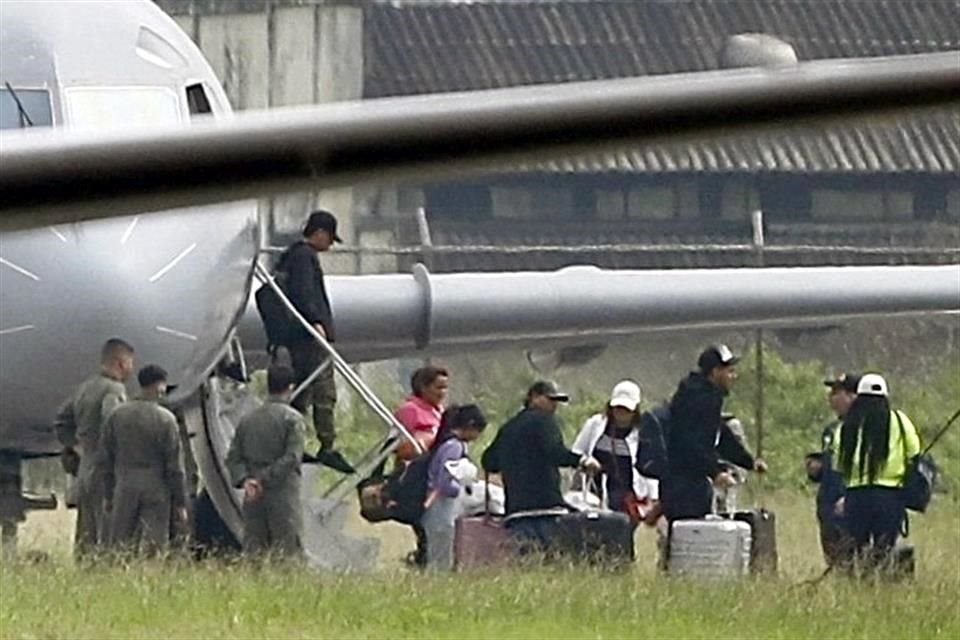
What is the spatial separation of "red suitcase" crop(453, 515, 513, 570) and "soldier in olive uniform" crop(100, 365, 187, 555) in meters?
0.61

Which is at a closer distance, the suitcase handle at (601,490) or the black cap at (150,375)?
the black cap at (150,375)

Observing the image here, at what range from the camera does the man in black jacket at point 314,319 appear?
21.8 ft

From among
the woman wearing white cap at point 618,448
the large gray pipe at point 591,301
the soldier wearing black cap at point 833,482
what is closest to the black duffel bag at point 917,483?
the soldier wearing black cap at point 833,482

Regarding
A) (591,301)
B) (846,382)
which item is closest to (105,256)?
(846,382)

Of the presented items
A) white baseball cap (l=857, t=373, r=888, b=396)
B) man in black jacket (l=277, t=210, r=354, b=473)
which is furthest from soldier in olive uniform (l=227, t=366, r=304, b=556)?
white baseball cap (l=857, t=373, r=888, b=396)

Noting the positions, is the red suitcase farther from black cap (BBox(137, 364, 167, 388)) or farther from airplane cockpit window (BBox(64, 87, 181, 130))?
airplane cockpit window (BBox(64, 87, 181, 130))

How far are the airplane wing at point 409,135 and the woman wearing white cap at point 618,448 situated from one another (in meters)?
5.99

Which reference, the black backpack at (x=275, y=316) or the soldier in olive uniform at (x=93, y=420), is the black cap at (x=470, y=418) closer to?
the black backpack at (x=275, y=316)

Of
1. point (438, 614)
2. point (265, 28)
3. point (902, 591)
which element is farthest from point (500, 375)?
point (438, 614)

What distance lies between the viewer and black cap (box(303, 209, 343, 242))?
6520 mm

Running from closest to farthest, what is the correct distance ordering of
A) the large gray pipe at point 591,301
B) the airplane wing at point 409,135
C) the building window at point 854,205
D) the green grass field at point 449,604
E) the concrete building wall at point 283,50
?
the airplane wing at point 409,135 → the green grass field at point 449,604 → the concrete building wall at point 283,50 → the building window at point 854,205 → the large gray pipe at point 591,301

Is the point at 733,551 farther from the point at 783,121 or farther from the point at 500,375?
the point at 783,121

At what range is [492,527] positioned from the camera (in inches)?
242

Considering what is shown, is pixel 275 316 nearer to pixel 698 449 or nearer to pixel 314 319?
pixel 314 319
